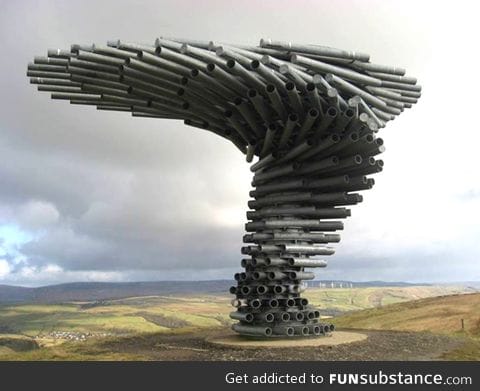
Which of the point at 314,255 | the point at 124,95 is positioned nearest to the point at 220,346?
the point at 314,255

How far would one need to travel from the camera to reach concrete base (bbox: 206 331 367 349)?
1632cm

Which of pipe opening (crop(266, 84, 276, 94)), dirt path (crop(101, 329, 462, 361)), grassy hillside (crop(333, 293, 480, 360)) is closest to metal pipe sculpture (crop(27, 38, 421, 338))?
pipe opening (crop(266, 84, 276, 94))

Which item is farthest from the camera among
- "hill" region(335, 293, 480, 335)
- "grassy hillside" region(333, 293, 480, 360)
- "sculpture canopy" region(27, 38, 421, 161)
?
"hill" region(335, 293, 480, 335)

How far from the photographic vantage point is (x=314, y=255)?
1889 cm

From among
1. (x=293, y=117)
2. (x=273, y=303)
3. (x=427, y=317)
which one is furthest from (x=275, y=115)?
(x=427, y=317)

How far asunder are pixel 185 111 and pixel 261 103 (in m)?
3.77

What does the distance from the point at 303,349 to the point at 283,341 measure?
4.40 ft

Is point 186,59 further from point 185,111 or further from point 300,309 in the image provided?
point 300,309

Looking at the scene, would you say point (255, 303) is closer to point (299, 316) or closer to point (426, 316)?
point (299, 316)

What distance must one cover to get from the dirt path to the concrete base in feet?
0.94

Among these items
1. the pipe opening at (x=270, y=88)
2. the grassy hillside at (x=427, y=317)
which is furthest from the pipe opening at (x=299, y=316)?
the grassy hillside at (x=427, y=317)

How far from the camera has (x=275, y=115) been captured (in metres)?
18.1

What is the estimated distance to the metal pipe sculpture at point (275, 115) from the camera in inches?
642

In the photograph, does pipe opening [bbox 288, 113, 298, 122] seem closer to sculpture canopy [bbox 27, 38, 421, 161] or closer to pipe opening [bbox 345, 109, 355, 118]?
sculpture canopy [bbox 27, 38, 421, 161]
